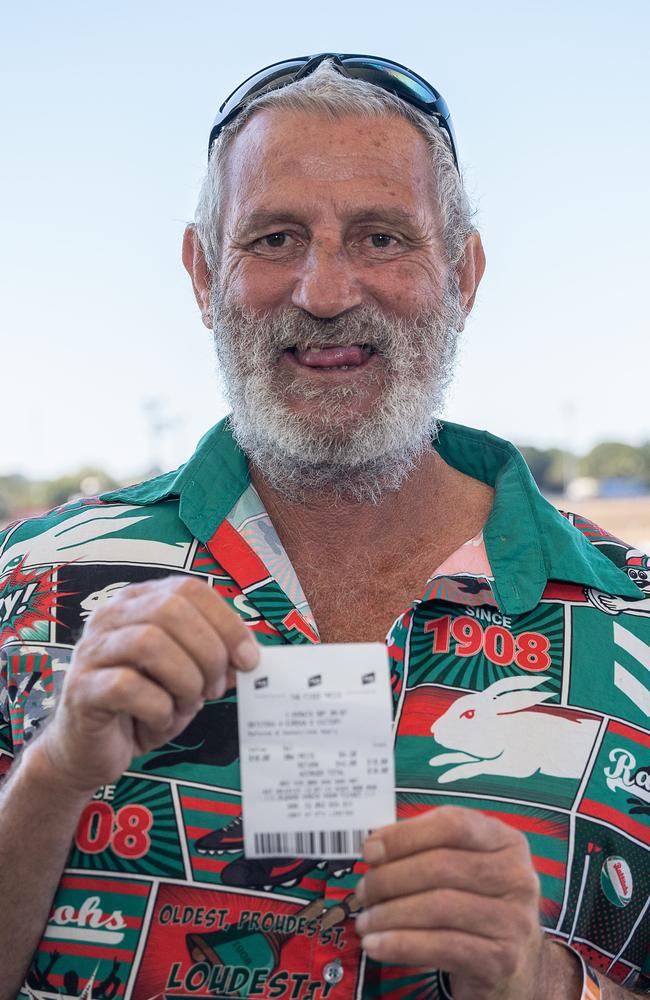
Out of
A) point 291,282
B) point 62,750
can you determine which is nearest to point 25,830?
point 62,750

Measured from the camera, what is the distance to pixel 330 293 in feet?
6.95

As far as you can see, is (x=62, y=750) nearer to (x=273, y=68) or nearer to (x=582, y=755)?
(x=582, y=755)

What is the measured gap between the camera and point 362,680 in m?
1.35

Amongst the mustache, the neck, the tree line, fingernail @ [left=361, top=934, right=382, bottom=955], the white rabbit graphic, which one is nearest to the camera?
fingernail @ [left=361, top=934, right=382, bottom=955]

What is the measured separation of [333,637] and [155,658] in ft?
2.54

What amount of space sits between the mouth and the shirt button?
1.24m

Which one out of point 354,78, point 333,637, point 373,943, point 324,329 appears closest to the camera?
point 373,943

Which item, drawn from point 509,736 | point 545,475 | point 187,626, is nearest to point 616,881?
point 509,736

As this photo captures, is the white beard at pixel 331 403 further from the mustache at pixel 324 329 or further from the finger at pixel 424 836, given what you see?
the finger at pixel 424 836

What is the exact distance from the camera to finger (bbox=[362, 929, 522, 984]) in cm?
129

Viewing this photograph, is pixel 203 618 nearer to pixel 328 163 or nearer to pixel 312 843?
pixel 312 843

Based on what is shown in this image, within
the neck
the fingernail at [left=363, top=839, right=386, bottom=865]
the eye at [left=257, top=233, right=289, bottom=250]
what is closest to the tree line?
the neck

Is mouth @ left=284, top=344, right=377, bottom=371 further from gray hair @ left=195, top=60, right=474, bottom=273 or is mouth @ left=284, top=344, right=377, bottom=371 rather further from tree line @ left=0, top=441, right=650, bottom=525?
tree line @ left=0, top=441, right=650, bottom=525

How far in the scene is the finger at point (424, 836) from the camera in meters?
1.30
